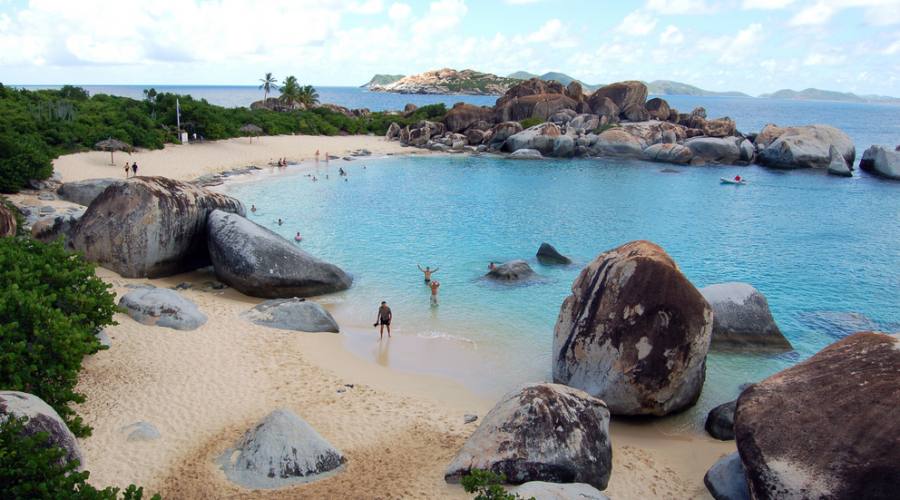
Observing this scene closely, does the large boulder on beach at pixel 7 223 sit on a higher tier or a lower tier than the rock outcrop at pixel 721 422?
higher

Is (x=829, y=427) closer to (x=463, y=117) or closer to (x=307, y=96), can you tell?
(x=463, y=117)

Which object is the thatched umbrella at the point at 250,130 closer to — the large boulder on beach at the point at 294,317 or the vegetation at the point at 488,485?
the large boulder on beach at the point at 294,317

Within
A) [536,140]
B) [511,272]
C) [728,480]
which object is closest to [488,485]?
[728,480]

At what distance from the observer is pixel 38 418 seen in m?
8.73

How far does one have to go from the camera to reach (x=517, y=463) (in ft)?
32.1

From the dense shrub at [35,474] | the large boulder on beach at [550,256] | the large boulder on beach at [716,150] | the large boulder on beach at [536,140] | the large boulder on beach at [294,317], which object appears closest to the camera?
the dense shrub at [35,474]

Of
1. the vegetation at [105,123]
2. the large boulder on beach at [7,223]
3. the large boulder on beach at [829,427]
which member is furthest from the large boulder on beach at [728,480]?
the vegetation at [105,123]

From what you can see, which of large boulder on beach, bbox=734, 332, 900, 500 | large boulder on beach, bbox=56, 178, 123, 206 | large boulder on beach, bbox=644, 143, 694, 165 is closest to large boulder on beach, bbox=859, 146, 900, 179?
large boulder on beach, bbox=644, 143, 694, 165

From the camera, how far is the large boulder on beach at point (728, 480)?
397 inches

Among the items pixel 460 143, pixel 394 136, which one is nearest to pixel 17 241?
pixel 460 143

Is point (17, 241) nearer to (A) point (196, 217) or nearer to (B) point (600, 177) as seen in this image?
(A) point (196, 217)

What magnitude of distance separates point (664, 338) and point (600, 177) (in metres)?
39.3

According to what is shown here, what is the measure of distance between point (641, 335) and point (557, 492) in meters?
4.89

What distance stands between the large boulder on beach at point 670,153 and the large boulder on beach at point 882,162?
1478cm
